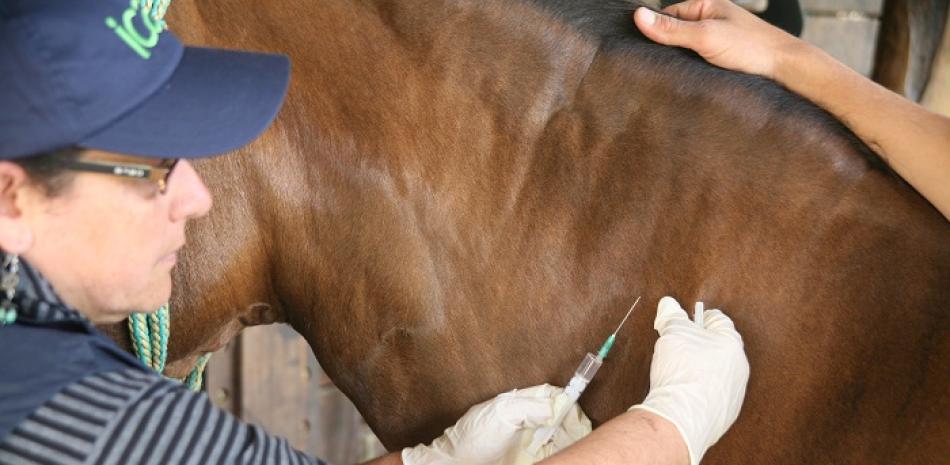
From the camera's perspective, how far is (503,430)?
43.6 inches

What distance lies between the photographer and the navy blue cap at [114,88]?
779 mm

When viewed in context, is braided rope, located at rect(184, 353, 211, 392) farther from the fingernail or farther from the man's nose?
the fingernail

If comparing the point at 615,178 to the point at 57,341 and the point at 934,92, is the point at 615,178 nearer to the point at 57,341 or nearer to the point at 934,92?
the point at 57,341

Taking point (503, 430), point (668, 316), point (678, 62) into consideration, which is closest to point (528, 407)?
point (503, 430)

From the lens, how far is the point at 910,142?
105cm

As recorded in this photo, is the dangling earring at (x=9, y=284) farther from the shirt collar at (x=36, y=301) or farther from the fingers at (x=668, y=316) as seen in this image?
the fingers at (x=668, y=316)

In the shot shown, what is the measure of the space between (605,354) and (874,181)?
324 millimetres

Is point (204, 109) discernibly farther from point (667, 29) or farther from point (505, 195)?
point (667, 29)

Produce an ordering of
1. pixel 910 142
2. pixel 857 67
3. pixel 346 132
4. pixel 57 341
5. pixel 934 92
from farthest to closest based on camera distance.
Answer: pixel 857 67 → pixel 934 92 → pixel 346 132 → pixel 910 142 → pixel 57 341

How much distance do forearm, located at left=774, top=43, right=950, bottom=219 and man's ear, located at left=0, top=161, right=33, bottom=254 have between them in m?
0.78

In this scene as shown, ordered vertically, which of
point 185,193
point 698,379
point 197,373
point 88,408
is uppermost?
point 185,193

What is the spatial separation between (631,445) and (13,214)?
0.56m

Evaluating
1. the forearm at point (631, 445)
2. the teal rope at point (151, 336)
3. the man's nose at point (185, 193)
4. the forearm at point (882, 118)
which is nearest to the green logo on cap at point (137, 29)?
the man's nose at point (185, 193)

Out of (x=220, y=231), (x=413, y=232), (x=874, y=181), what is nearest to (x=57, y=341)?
(x=220, y=231)
